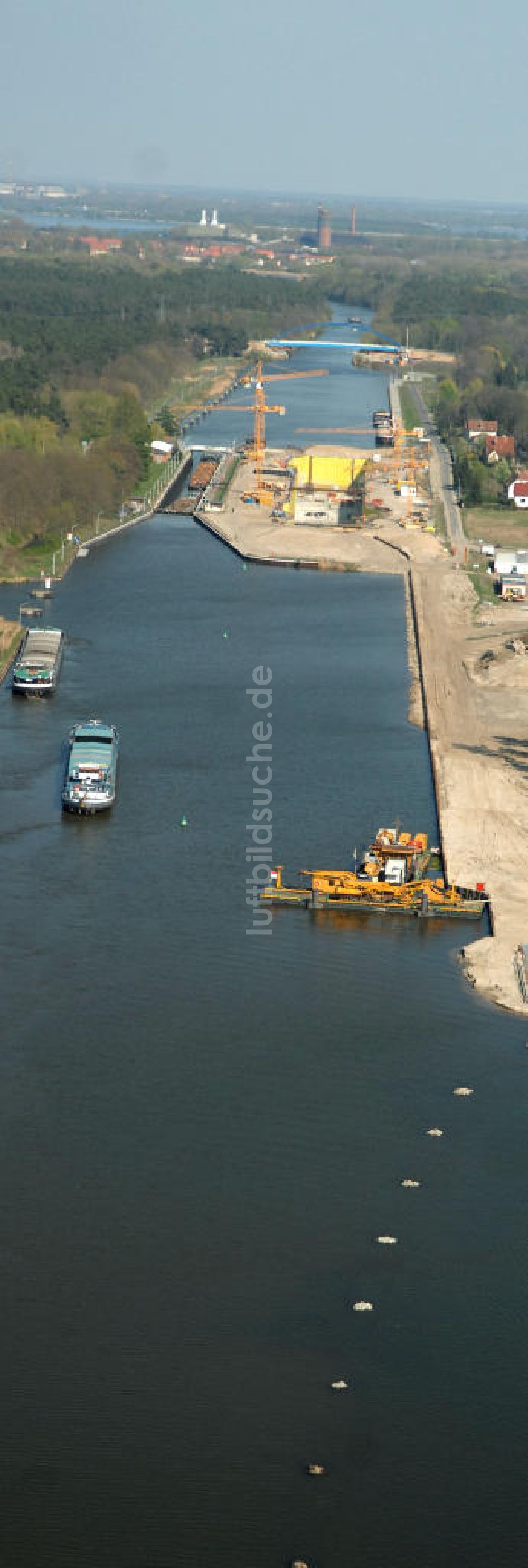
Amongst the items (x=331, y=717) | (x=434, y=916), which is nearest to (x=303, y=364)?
(x=331, y=717)

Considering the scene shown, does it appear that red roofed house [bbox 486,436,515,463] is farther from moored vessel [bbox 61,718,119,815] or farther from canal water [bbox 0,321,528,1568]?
moored vessel [bbox 61,718,119,815]

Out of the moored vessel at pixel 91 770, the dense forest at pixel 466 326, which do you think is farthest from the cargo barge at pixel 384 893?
the dense forest at pixel 466 326

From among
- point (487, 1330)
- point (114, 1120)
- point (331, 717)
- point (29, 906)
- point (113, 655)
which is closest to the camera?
point (487, 1330)

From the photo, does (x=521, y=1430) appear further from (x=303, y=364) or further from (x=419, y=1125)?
(x=303, y=364)

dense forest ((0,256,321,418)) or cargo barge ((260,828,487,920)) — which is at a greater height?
dense forest ((0,256,321,418))

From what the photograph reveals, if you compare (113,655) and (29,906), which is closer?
(29,906)

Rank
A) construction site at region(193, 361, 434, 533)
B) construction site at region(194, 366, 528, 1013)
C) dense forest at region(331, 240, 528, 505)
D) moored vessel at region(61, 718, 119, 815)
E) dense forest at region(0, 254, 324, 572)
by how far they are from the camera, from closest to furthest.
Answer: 1. construction site at region(194, 366, 528, 1013)
2. moored vessel at region(61, 718, 119, 815)
3. dense forest at region(0, 254, 324, 572)
4. construction site at region(193, 361, 434, 533)
5. dense forest at region(331, 240, 528, 505)

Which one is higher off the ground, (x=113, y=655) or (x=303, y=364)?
(x=303, y=364)

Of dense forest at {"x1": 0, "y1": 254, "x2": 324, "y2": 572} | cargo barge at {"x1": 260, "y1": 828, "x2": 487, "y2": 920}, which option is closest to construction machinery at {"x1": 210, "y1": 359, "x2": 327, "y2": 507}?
dense forest at {"x1": 0, "y1": 254, "x2": 324, "y2": 572}
